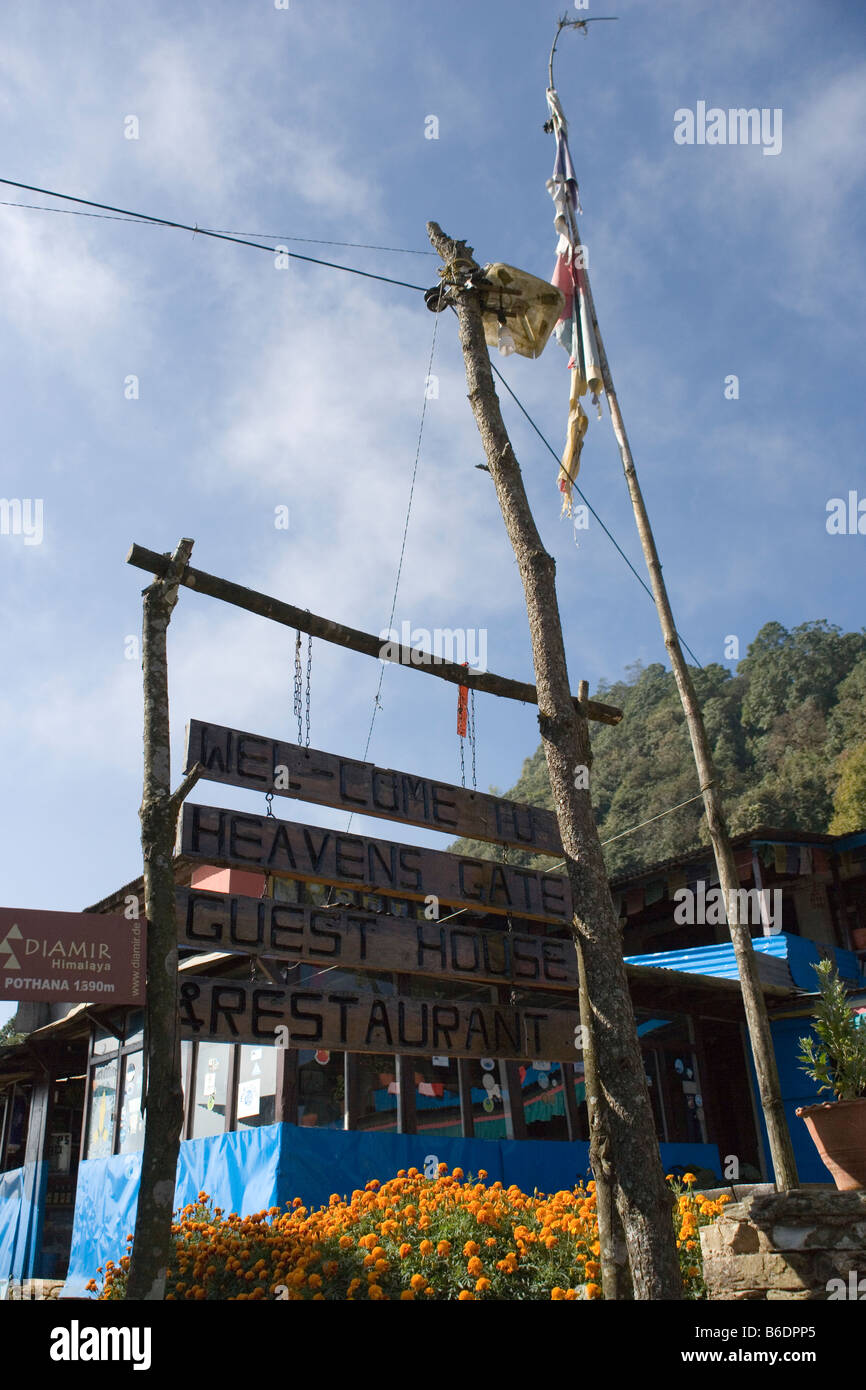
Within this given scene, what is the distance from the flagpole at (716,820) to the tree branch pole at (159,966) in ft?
18.4

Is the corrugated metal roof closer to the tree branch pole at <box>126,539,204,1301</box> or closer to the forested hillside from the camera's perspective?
the tree branch pole at <box>126,539,204,1301</box>

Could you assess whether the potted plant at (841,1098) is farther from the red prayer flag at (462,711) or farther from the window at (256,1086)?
the window at (256,1086)

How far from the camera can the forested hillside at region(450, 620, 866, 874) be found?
44.6 metres

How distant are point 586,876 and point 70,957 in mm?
3164

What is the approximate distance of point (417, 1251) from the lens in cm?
712

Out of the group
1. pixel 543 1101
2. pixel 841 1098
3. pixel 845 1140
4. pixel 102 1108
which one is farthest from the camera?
pixel 102 1108

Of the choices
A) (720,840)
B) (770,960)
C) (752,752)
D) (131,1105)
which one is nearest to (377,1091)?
(131,1105)

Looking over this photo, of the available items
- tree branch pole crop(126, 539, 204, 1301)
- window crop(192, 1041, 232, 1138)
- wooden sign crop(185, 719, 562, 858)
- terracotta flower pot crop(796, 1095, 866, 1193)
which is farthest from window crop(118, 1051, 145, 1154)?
terracotta flower pot crop(796, 1095, 866, 1193)

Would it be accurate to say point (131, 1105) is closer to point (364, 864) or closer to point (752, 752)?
point (364, 864)

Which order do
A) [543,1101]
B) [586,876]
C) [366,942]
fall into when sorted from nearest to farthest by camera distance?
[586,876]
[366,942]
[543,1101]
